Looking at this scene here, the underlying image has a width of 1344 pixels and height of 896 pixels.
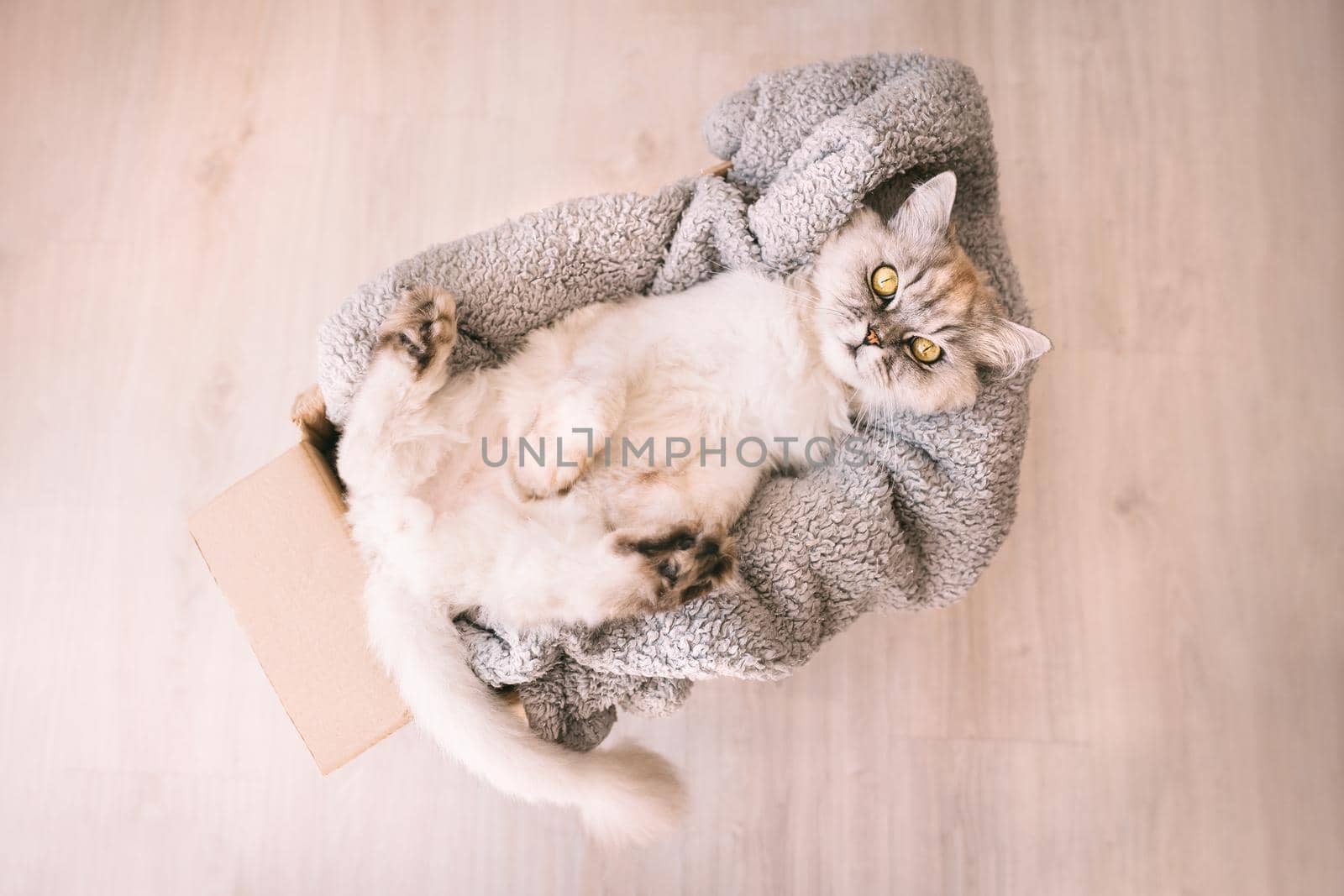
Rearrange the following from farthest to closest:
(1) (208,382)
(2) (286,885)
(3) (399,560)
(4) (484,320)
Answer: (1) (208,382) < (2) (286,885) < (4) (484,320) < (3) (399,560)

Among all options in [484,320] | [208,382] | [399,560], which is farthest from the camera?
[208,382]

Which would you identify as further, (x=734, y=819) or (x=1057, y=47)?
(x=1057, y=47)

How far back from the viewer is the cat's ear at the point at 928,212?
1163 mm

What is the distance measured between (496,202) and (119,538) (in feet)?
3.49

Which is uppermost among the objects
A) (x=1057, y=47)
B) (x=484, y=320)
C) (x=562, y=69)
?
(x=562, y=69)

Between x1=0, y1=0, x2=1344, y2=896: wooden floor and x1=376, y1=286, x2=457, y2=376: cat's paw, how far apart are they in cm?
62

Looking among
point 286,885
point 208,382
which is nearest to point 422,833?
point 286,885

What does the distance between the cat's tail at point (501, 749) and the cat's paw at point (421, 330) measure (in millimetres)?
352

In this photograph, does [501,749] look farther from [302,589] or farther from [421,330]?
[421,330]

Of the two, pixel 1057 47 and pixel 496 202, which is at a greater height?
pixel 496 202

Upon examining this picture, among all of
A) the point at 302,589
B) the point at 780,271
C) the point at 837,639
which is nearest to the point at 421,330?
the point at 302,589

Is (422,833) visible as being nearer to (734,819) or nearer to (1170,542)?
(734,819)

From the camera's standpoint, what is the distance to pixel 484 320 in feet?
4.33

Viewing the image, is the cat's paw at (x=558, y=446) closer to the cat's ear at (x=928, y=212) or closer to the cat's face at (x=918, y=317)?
the cat's face at (x=918, y=317)
